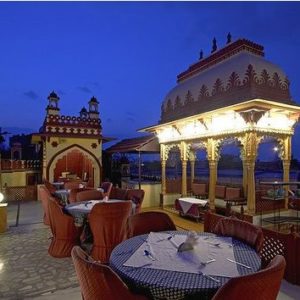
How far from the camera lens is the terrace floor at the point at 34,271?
3935 mm

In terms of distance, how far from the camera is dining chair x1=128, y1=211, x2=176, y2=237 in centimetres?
410

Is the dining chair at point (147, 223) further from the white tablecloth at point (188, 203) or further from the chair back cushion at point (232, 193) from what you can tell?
the chair back cushion at point (232, 193)

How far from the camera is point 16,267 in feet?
16.2

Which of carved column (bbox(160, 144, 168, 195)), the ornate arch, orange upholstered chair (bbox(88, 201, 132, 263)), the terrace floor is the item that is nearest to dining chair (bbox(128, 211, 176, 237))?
orange upholstered chair (bbox(88, 201, 132, 263))

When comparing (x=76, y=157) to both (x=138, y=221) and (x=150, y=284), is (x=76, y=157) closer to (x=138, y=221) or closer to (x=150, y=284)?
(x=138, y=221)

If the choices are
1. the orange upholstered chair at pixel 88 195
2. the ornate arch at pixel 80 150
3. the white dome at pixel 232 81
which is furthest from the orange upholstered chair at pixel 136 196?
the ornate arch at pixel 80 150

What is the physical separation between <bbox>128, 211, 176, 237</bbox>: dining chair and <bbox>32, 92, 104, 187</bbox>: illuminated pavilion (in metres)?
12.4

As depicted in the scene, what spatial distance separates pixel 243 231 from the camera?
130 inches

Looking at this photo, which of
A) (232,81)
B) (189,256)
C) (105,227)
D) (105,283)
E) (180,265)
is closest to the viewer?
(105,283)

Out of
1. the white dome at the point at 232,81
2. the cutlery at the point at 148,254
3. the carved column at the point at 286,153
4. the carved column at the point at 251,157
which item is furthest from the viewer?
the carved column at the point at 286,153

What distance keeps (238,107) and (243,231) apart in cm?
481

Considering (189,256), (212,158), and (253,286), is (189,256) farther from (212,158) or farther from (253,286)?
(212,158)

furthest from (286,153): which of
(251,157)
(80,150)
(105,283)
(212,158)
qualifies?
(80,150)

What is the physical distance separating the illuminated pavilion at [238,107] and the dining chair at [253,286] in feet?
18.4
